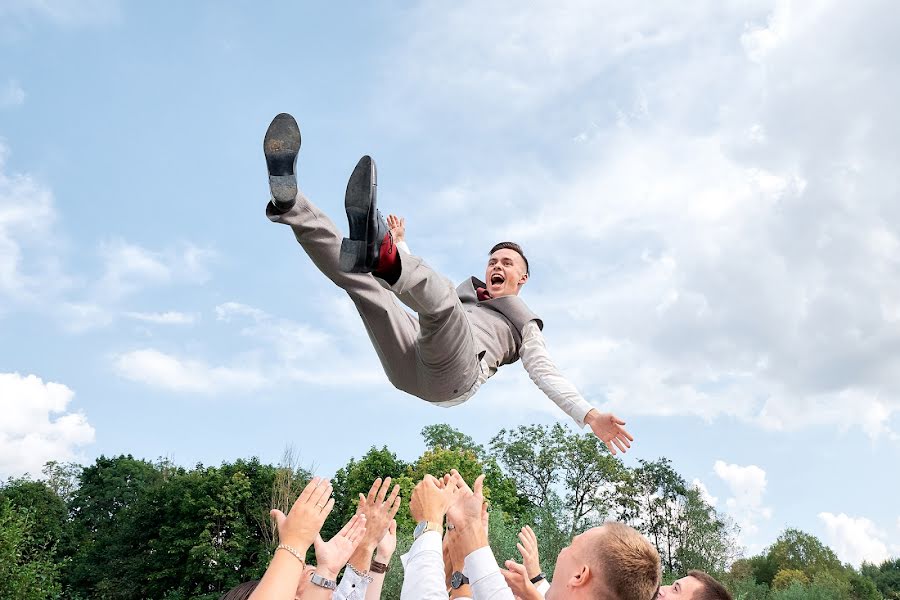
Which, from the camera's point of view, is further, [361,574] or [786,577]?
[786,577]

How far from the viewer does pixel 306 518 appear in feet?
10.5

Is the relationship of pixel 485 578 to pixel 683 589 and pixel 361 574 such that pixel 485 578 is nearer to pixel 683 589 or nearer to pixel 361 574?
pixel 361 574

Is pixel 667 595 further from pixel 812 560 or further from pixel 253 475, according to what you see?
pixel 812 560

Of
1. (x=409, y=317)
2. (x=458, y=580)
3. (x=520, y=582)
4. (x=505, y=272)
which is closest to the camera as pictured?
(x=458, y=580)

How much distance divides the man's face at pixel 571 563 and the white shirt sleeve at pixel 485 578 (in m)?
0.20

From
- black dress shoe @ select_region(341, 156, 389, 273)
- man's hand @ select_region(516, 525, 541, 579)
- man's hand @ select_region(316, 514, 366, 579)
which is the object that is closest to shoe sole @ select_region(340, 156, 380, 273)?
black dress shoe @ select_region(341, 156, 389, 273)

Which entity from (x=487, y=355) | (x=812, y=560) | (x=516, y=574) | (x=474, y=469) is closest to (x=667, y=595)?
(x=516, y=574)

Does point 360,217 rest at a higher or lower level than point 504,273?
lower

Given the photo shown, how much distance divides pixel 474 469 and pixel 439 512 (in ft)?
96.8

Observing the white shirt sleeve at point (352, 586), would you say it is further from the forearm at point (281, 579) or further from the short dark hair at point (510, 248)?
the short dark hair at point (510, 248)

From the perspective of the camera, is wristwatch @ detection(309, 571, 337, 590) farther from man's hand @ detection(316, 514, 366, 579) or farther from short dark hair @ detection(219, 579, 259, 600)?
short dark hair @ detection(219, 579, 259, 600)

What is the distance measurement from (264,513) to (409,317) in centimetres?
3046

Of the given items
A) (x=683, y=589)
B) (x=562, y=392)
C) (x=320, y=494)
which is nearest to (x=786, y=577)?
(x=562, y=392)

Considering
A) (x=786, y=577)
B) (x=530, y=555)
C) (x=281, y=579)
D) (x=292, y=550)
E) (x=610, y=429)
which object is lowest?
(x=281, y=579)
